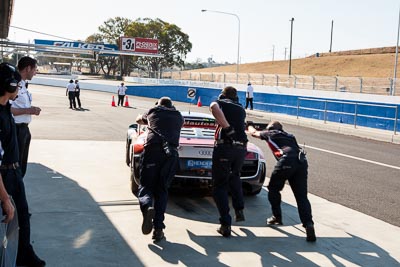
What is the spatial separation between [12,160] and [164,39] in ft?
302

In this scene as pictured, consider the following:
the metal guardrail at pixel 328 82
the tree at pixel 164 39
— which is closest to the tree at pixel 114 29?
the tree at pixel 164 39

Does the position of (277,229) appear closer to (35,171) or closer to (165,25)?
(35,171)

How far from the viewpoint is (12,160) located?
13.6 ft

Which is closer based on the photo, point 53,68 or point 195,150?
point 195,150

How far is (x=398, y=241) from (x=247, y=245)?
185 centimetres

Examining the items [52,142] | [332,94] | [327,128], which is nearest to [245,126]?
[52,142]

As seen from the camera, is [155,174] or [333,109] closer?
[155,174]

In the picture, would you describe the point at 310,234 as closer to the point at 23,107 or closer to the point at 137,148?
the point at 137,148

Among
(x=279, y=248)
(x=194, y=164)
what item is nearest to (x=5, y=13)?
(x=194, y=164)

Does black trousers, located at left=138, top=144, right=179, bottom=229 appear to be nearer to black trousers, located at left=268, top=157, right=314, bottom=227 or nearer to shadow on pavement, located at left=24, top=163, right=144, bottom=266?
shadow on pavement, located at left=24, top=163, right=144, bottom=266

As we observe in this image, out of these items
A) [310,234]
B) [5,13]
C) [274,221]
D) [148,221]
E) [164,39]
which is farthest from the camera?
[164,39]

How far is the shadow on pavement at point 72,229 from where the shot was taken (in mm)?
4824

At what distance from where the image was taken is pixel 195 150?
6.94 metres

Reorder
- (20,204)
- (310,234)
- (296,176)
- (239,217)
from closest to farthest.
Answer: (20,204), (310,234), (296,176), (239,217)
